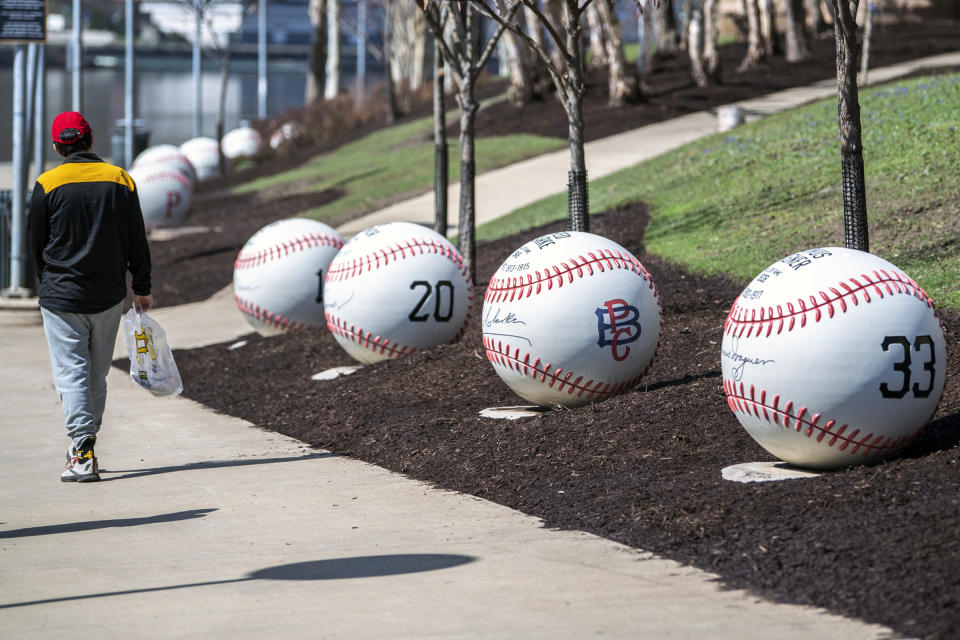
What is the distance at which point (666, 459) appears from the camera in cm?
721

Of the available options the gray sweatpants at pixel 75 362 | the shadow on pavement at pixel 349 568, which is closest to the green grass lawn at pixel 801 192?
the shadow on pavement at pixel 349 568

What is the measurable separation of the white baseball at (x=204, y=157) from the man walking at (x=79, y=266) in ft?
86.1

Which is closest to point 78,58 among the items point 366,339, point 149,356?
point 366,339

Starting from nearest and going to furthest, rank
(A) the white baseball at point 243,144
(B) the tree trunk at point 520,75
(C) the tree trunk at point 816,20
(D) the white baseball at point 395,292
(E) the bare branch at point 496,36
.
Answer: (D) the white baseball at point 395,292
(E) the bare branch at point 496,36
(B) the tree trunk at point 520,75
(C) the tree trunk at point 816,20
(A) the white baseball at point 243,144

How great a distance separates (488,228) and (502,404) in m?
9.90

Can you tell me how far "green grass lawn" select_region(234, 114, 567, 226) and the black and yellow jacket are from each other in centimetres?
1388

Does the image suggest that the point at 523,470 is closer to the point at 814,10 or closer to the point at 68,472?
the point at 68,472

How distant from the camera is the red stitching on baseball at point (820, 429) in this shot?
6.36 metres

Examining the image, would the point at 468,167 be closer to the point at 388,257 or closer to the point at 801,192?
the point at 388,257

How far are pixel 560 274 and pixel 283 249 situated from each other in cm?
478

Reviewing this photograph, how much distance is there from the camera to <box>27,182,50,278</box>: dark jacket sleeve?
7.69 m

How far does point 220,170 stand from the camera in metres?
33.6
